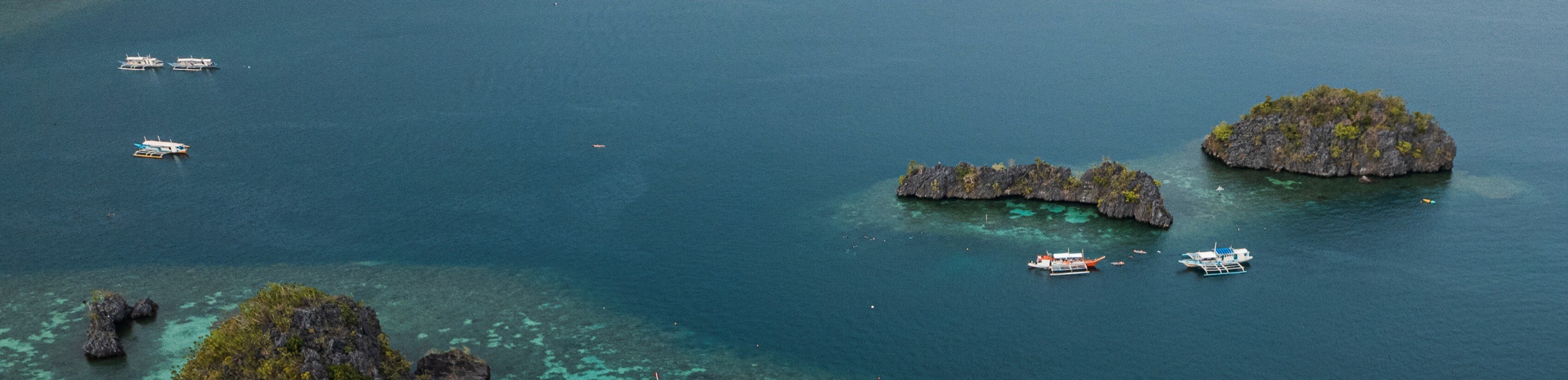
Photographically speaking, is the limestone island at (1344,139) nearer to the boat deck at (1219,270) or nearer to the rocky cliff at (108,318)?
the boat deck at (1219,270)

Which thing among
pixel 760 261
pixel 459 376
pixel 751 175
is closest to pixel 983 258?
pixel 760 261

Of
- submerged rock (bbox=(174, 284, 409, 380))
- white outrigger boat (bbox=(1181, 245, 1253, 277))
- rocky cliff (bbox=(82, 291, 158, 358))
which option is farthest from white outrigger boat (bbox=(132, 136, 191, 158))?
white outrigger boat (bbox=(1181, 245, 1253, 277))

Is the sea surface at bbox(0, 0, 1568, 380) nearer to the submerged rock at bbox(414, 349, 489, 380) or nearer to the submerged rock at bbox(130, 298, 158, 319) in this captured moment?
the submerged rock at bbox(414, 349, 489, 380)

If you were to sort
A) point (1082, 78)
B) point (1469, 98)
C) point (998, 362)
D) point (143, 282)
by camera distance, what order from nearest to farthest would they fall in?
point (998, 362), point (143, 282), point (1469, 98), point (1082, 78)

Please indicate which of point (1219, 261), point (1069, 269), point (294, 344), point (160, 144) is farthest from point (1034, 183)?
point (160, 144)

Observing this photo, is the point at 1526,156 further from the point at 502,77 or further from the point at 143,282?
the point at 143,282

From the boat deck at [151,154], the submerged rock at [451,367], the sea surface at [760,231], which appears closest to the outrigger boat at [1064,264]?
the sea surface at [760,231]

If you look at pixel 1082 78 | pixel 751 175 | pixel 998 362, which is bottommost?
pixel 998 362
